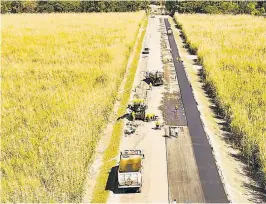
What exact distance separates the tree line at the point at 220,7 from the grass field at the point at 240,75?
35.6m

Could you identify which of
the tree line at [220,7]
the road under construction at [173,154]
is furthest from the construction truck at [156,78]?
the tree line at [220,7]

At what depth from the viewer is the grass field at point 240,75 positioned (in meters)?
25.1

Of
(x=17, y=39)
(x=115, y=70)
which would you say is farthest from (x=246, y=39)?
(x=17, y=39)

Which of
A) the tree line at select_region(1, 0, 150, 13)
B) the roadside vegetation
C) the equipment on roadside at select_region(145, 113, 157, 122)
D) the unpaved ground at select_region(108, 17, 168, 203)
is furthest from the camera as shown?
the tree line at select_region(1, 0, 150, 13)

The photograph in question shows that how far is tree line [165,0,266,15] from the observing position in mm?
108956

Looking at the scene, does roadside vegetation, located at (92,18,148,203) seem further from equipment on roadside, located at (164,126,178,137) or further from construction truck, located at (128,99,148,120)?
equipment on roadside, located at (164,126,178,137)

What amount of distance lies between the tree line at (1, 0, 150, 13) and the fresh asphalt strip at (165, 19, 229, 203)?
85.0 meters

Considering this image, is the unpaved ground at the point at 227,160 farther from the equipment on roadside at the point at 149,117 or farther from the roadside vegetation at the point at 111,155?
the roadside vegetation at the point at 111,155

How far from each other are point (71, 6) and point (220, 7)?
49.2 metres

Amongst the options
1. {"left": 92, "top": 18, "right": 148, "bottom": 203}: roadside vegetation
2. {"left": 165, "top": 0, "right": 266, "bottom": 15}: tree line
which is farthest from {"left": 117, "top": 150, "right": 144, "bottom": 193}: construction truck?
{"left": 165, "top": 0, "right": 266, "bottom": 15}: tree line

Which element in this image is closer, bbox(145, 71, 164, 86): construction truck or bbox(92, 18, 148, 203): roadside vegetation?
bbox(92, 18, 148, 203): roadside vegetation

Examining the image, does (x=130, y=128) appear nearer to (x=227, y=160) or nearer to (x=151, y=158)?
(x=151, y=158)

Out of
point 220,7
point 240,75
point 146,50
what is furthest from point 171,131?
point 220,7

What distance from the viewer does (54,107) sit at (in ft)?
105
